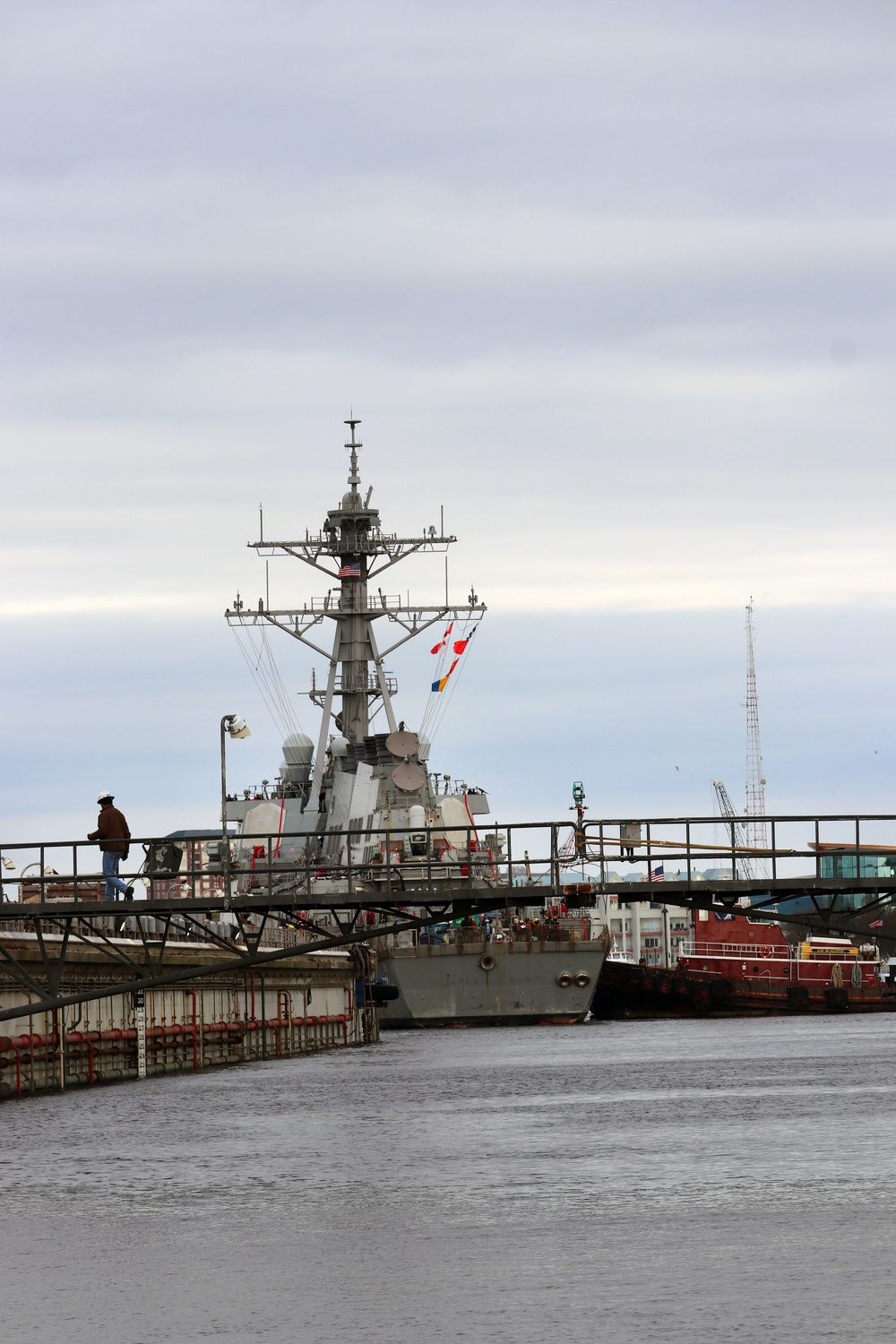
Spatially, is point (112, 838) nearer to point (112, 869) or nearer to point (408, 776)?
point (112, 869)

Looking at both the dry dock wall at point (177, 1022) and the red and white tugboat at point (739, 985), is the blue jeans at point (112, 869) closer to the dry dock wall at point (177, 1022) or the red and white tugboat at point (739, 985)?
the dry dock wall at point (177, 1022)

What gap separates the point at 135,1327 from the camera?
2034 centimetres

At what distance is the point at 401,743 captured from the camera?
94750 mm

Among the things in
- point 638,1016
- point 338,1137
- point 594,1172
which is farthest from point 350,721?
point 594,1172

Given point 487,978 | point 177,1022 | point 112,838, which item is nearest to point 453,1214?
point 112,838

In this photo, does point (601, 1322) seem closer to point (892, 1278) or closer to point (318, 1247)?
point (892, 1278)

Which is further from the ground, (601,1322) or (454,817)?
(454,817)

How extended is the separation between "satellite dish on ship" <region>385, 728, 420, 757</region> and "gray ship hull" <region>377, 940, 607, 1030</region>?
10.2 metres

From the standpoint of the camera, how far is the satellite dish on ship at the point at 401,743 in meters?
94.6

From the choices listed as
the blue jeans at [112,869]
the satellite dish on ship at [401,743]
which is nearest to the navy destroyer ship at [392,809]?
the satellite dish on ship at [401,743]

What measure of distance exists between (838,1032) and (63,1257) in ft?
237

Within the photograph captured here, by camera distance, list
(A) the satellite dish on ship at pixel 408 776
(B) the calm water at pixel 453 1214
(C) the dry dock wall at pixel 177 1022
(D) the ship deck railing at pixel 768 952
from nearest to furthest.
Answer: (B) the calm water at pixel 453 1214, (C) the dry dock wall at pixel 177 1022, (A) the satellite dish on ship at pixel 408 776, (D) the ship deck railing at pixel 768 952

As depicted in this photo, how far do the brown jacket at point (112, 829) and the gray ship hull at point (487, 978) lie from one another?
59.0 m

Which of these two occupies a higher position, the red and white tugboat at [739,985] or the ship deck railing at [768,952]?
the ship deck railing at [768,952]
